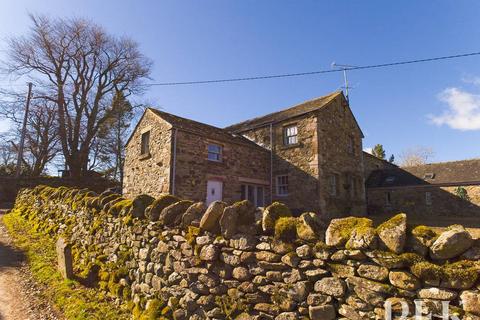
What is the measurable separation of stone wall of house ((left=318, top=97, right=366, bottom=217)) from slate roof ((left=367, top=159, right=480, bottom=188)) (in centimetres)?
637

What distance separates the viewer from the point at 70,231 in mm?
8430

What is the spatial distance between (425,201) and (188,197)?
1932 cm

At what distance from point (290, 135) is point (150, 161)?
8.44 m

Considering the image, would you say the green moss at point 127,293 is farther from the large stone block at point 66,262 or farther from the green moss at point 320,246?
the green moss at point 320,246

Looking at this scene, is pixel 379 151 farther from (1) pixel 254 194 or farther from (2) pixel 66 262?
(2) pixel 66 262

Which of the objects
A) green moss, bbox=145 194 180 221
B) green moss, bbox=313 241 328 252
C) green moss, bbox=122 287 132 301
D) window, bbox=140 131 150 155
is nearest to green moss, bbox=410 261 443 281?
green moss, bbox=313 241 328 252

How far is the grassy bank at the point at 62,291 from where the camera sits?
205 inches

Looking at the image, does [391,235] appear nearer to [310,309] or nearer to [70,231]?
[310,309]

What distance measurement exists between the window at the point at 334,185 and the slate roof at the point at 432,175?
9.43 metres

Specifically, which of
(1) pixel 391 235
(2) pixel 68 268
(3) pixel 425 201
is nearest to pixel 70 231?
(2) pixel 68 268

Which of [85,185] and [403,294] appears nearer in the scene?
[403,294]

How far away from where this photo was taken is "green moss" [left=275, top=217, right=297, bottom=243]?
11.3ft

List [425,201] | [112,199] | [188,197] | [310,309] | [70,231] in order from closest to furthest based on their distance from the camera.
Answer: [310,309] < [112,199] < [70,231] < [188,197] < [425,201]

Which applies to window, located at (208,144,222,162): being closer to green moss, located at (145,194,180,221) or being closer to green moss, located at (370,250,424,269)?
green moss, located at (145,194,180,221)
